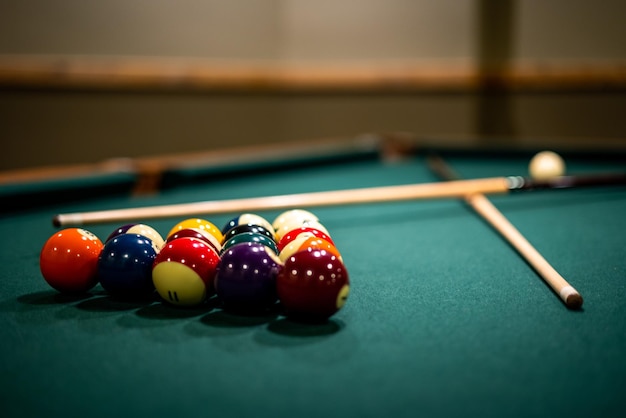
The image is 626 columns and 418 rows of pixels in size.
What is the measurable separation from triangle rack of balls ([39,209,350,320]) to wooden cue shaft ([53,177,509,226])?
62 centimetres

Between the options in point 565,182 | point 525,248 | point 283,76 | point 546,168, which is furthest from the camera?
point 283,76

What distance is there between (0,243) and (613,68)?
553 cm

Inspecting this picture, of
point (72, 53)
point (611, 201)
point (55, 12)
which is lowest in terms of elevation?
point (611, 201)

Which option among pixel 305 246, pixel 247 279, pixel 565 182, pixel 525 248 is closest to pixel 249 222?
pixel 305 246

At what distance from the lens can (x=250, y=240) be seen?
179 centimetres

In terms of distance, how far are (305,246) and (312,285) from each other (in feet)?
0.69

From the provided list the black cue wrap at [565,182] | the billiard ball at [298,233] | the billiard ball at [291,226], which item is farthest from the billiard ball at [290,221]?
the black cue wrap at [565,182]

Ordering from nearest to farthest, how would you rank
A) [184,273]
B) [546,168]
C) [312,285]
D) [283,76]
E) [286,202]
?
[312,285] < [184,273] < [286,202] < [546,168] < [283,76]

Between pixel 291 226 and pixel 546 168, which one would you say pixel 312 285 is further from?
pixel 546 168

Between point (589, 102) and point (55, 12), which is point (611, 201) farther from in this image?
point (55, 12)

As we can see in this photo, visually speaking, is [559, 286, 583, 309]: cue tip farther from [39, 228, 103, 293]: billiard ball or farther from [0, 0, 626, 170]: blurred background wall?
[0, 0, 626, 170]: blurred background wall

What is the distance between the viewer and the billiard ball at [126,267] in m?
1.71

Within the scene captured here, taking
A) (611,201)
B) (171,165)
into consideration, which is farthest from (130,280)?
(611,201)

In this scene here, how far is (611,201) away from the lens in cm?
328
